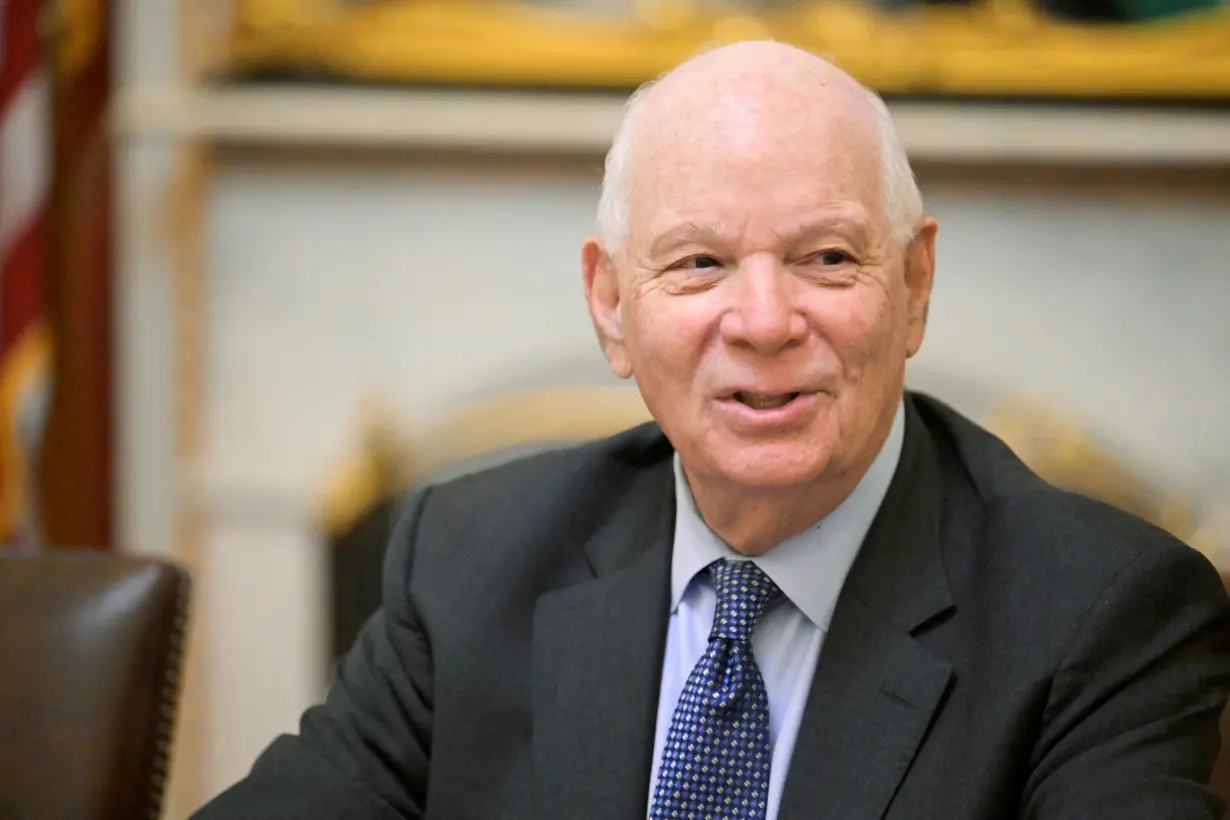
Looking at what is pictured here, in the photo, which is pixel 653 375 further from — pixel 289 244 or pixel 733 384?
pixel 289 244

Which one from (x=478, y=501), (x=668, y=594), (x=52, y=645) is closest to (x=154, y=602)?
(x=52, y=645)

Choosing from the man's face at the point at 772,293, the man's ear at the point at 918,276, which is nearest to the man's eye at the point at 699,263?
the man's face at the point at 772,293

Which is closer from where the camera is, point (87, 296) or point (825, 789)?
point (825, 789)

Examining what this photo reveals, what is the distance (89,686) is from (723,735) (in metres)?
0.82

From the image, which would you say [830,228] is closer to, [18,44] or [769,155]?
[769,155]

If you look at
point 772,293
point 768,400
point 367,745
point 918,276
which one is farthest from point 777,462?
point 367,745

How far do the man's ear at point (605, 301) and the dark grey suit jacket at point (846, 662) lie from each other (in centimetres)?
15

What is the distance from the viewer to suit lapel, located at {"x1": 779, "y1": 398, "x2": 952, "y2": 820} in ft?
4.33

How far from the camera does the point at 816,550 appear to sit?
4.80ft

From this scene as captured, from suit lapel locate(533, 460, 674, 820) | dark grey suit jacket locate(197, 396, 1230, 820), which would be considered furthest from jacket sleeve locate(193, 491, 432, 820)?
suit lapel locate(533, 460, 674, 820)

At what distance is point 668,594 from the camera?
5.10ft

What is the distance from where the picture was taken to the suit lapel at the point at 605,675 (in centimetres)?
143

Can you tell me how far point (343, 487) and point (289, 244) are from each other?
569mm

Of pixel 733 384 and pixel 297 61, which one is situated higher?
pixel 297 61
